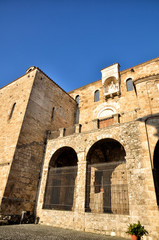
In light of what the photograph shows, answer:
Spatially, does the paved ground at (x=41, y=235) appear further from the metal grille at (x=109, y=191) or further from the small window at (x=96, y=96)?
the small window at (x=96, y=96)

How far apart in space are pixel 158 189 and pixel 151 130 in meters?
2.86

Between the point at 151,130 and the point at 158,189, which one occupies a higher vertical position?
the point at 151,130

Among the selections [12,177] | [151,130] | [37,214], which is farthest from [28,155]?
[151,130]

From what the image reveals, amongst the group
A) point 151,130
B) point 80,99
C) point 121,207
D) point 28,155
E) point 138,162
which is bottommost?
point 121,207

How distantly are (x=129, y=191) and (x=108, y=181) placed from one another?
4230 millimetres

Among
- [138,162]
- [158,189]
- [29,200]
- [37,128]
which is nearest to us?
[158,189]

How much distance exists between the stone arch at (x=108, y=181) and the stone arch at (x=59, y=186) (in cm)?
143

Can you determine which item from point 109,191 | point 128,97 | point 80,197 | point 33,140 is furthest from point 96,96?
point 80,197

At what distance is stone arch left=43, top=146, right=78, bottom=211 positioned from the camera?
10722mm

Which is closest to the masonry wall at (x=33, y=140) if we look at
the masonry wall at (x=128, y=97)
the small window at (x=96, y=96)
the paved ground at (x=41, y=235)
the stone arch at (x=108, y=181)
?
the masonry wall at (x=128, y=97)

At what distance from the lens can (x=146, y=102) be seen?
31.0 feet

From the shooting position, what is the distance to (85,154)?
9.99 meters

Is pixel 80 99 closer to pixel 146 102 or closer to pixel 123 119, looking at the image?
pixel 123 119

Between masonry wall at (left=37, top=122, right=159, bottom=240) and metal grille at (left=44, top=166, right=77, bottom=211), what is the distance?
41cm
